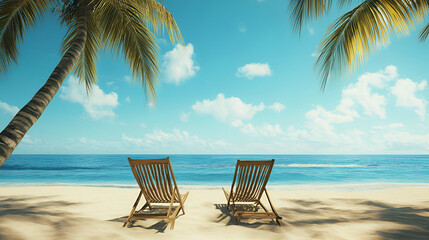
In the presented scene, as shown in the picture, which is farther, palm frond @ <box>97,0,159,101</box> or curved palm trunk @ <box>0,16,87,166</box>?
palm frond @ <box>97,0,159,101</box>

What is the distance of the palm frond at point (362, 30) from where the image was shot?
3.77 m

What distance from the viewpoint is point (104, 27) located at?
501 centimetres

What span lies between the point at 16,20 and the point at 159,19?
3.04 meters

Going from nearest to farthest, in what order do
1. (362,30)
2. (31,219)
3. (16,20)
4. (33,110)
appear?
(33,110) → (31,219) → (362,30) → (16,20)

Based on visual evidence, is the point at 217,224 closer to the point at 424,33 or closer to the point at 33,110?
the point at 33,110

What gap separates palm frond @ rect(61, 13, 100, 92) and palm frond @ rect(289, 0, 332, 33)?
4.27m

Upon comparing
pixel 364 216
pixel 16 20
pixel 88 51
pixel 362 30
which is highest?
pixel 16 20

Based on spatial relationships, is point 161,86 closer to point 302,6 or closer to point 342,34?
point 302,6

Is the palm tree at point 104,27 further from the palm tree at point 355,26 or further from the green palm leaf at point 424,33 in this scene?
the green palm leaf at point 424,33

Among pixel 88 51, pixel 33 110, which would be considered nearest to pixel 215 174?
pixel 88 51

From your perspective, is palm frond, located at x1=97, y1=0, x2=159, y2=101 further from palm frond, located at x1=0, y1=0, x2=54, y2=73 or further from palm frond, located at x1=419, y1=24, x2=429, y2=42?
palm frond, located at x1=419, y1=24, x2=429, y2=42

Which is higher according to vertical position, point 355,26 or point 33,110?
point 355,26

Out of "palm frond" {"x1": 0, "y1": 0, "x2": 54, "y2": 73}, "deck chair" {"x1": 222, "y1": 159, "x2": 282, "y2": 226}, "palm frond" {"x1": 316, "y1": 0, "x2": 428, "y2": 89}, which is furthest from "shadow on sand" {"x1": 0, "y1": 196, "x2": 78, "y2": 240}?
"palm frond" {"x1": 316, "y1": 0, "x2": 428, "y2": 89}

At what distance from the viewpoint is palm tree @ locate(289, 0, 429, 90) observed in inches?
146
